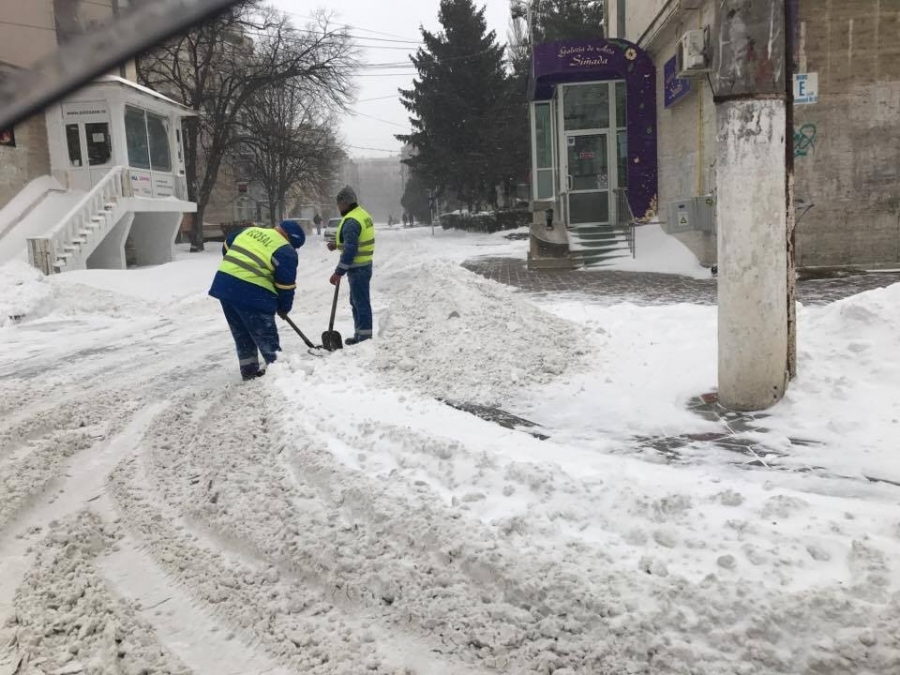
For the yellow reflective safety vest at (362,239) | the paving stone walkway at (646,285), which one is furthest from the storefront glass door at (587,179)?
the yellow reflective safety vest at (362,239)

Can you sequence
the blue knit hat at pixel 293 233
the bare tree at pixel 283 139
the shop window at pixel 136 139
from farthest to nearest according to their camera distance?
1. the bare tree at pixel 283 139
2. the shop window at pixel 136 139
3. the blue knit hat at pixel 293 233

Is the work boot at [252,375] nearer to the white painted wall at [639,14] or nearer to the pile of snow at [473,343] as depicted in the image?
the pile of snow at [473,343]

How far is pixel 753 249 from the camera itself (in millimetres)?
4977

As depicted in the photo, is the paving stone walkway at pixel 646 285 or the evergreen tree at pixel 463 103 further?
the evergreen tree at pixel 463 103

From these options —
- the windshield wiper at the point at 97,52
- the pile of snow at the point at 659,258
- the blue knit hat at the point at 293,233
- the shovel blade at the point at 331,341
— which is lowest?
the shovel blade at the point at 331,341

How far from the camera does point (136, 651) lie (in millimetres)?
2691

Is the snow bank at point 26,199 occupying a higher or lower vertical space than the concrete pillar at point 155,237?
higher

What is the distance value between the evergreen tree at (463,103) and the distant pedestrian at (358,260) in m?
27.2

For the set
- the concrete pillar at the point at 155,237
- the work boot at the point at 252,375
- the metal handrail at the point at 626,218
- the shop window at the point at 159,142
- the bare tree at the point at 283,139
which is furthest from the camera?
the bare tree at the point at 283,139

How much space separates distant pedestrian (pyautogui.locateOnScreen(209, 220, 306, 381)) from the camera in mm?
6621

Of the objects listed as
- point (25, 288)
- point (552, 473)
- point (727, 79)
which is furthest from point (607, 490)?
point (25, 288)

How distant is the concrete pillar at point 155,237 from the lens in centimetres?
2289

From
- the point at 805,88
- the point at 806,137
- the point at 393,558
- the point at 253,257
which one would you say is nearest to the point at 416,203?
the point at 806,137

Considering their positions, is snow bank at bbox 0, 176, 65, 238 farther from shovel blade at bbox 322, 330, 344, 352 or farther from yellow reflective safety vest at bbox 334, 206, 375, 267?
shovel blade at bbox 322, 330, 344, 352
